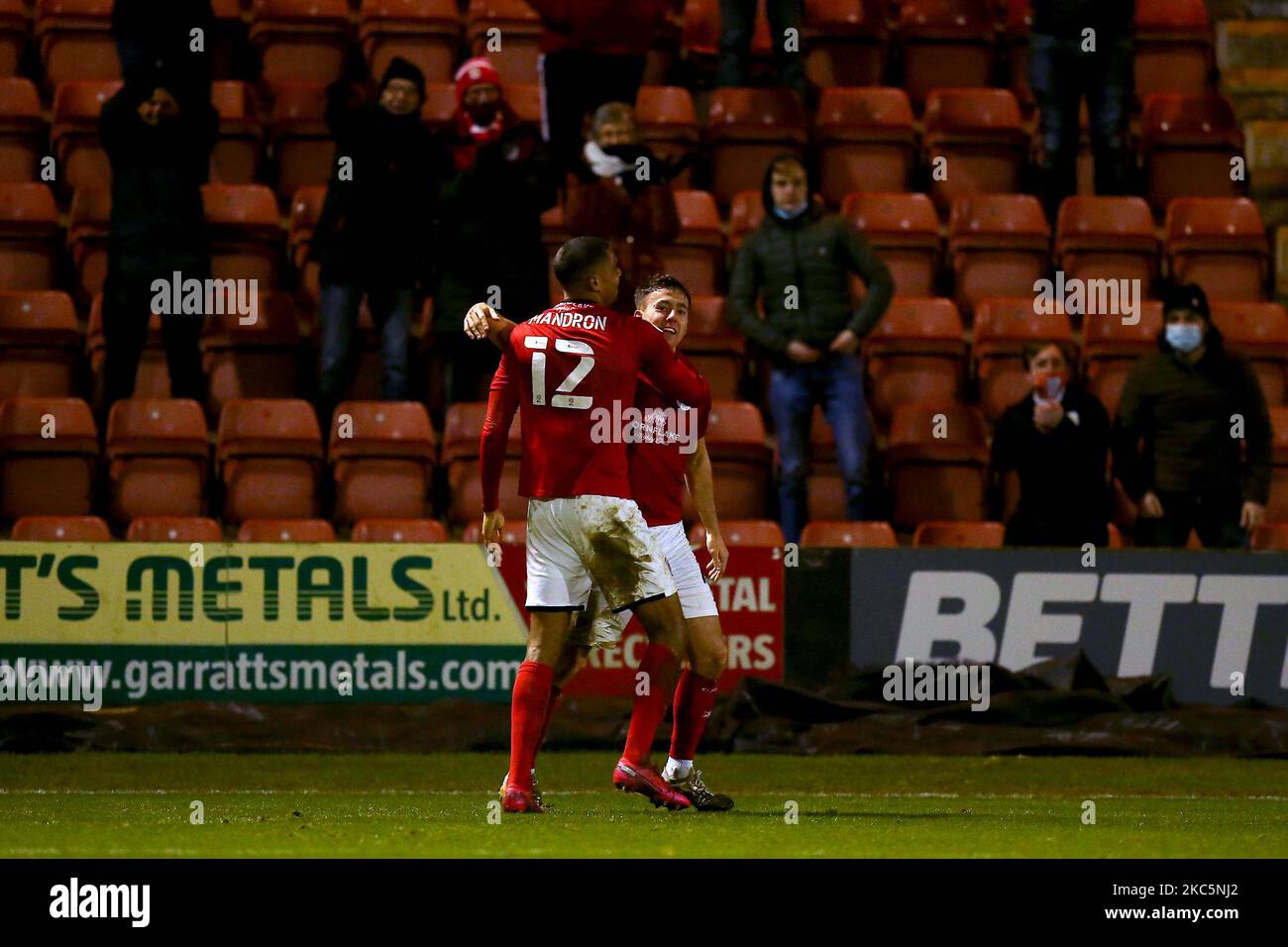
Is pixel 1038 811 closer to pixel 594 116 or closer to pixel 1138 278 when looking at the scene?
pixel 594 116

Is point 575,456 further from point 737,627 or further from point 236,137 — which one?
point 236,137

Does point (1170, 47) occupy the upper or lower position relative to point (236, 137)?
upper

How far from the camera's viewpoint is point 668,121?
13945 millimetres

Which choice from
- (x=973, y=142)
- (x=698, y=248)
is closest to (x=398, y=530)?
(x=698, y=248)

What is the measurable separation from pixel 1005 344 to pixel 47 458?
19.5ft

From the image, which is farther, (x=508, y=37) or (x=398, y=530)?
(x=508, y=37)

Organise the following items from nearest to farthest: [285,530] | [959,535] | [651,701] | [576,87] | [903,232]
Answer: [651,701]
[285,530]
[959,535]
[576,87]
[903,232]

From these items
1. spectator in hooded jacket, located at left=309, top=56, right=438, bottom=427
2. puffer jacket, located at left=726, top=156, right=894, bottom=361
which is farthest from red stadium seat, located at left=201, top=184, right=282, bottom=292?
puffer jacket, located at left=726, top=156, right=894, bottom=361

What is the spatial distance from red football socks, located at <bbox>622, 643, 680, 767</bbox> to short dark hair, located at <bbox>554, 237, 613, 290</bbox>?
4.53 ft

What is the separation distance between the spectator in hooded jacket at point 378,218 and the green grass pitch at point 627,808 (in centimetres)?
298

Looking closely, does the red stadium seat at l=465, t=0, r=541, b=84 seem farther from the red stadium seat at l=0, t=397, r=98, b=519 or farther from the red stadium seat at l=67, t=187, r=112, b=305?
the red stadium seat at l=0, t=397, r=98, b=519

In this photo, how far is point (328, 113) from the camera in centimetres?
1225

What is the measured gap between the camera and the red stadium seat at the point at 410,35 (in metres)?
14.4

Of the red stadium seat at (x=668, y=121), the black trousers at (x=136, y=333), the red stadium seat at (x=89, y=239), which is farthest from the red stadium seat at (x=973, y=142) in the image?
the red stadium seat at (x=89, y=239)
